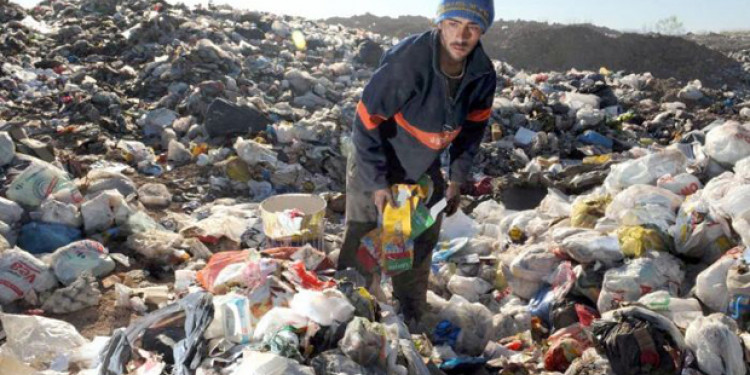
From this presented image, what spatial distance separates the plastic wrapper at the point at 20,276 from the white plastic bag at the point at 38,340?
64cm

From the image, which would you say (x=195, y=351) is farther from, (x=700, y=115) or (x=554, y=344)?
(x=700, y=115)

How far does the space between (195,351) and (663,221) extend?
2.77 metres

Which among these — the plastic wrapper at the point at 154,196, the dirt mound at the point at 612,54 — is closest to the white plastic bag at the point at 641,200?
the plastic wrapper at the point at 154,196

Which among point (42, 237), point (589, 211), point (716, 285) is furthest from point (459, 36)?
point (42, 237)

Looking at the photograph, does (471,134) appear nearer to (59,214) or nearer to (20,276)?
(20,276)

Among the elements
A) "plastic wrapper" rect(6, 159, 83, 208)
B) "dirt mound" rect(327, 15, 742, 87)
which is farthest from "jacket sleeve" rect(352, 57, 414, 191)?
"dirt mound" rect(327, 15, 742, 87)

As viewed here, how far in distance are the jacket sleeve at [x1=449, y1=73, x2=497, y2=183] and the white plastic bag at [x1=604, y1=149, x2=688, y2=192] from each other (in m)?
1.76

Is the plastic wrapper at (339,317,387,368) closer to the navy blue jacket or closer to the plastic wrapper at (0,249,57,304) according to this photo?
the navy blue jacket

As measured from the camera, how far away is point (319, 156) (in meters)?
6.07

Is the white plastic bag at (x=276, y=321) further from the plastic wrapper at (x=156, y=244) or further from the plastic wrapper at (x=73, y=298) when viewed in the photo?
the plastic wrapper at (x=156, y=244)

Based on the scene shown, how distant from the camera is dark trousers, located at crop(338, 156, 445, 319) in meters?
2.74

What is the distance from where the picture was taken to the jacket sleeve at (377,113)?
231 centimetres

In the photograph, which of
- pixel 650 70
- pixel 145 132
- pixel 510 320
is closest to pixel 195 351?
pixel 510 320

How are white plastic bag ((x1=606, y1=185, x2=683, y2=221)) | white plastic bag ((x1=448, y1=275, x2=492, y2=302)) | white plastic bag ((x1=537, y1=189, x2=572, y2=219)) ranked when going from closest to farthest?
white plastic bag ((x1=606, y1=185, x2=683, y2=221)), white plastic bag ((x1=448, y1=275, x2=492, y2=302)), white plastic bag ((x1=537, y1=189, x2=572, y2=219))
